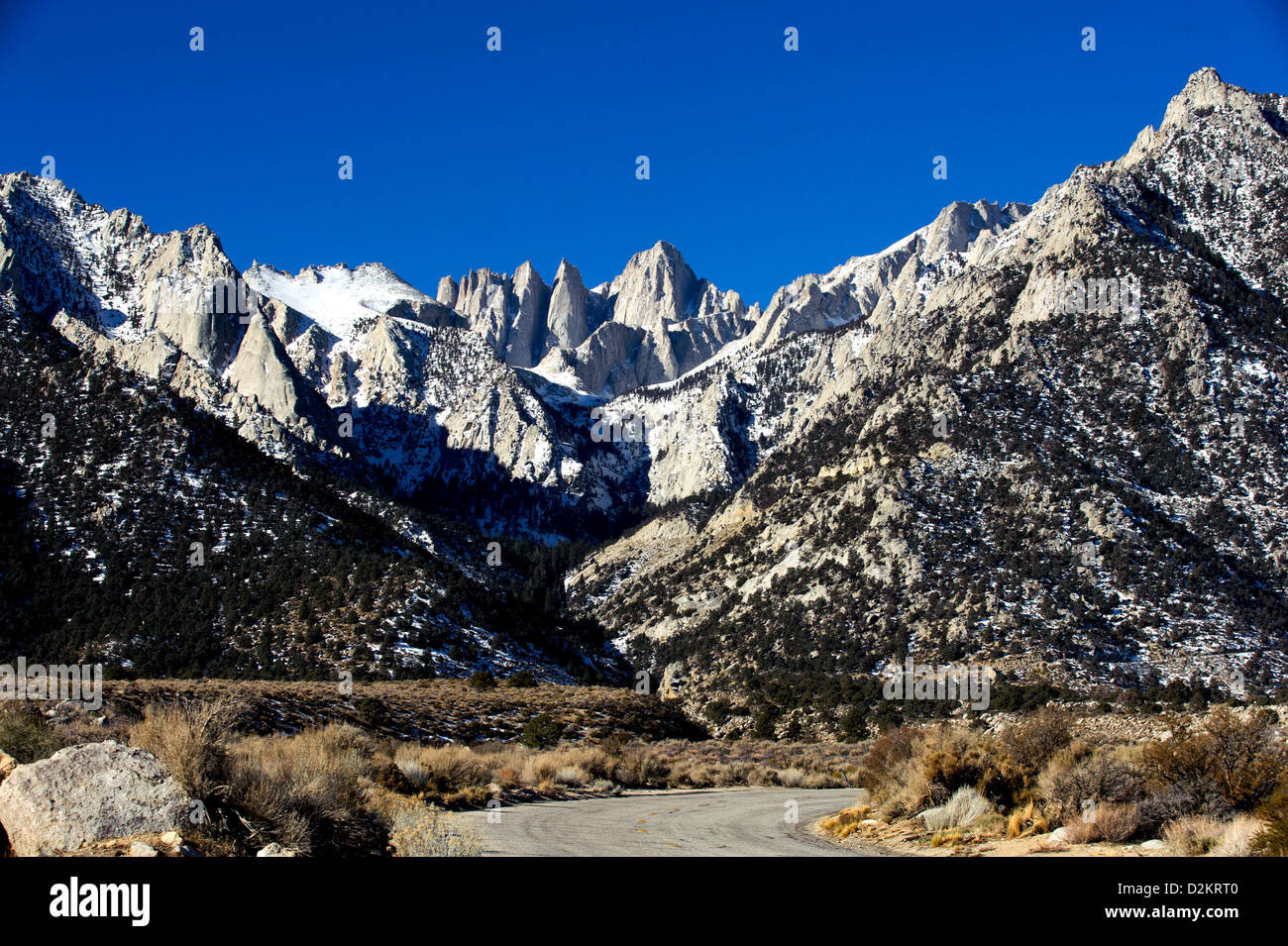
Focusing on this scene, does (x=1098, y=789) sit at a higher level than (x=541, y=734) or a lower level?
higher

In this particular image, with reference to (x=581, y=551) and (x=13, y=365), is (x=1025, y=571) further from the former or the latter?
(x=581, y=551)

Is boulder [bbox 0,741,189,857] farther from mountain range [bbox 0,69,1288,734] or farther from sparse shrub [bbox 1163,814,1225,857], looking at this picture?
mountain range [bbox 0,69,1288,734]

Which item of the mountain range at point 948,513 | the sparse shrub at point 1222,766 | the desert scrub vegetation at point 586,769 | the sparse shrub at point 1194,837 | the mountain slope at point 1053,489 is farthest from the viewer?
the mountain slope at point 1053,489

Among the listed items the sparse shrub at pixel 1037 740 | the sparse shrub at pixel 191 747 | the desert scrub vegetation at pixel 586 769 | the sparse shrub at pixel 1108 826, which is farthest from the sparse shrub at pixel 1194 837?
the desert scrub vegetation at pixel 586 769

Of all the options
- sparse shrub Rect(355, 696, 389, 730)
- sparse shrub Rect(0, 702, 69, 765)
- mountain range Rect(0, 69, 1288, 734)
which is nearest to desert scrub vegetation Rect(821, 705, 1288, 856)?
sparse shrub Rect(0, 702, 69, 765)

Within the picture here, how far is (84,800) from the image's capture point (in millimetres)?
7934

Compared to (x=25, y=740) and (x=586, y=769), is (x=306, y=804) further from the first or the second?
(x=586, y=769)

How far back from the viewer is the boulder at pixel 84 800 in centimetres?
771

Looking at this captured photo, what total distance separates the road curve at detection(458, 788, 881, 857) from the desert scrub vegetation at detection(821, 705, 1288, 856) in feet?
5.78

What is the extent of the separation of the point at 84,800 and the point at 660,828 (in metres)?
9.28

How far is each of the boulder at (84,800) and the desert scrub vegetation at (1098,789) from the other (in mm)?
10722

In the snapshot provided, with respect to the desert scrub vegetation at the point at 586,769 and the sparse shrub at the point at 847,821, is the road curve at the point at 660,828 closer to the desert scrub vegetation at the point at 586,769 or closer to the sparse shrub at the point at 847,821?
the sparse shrub at the point at 847,821

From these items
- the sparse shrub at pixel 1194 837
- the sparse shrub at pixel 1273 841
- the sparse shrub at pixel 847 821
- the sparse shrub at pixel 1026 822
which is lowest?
the sparse shrub at pixel 847 821

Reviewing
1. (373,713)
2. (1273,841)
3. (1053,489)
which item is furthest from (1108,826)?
(1053,489)
